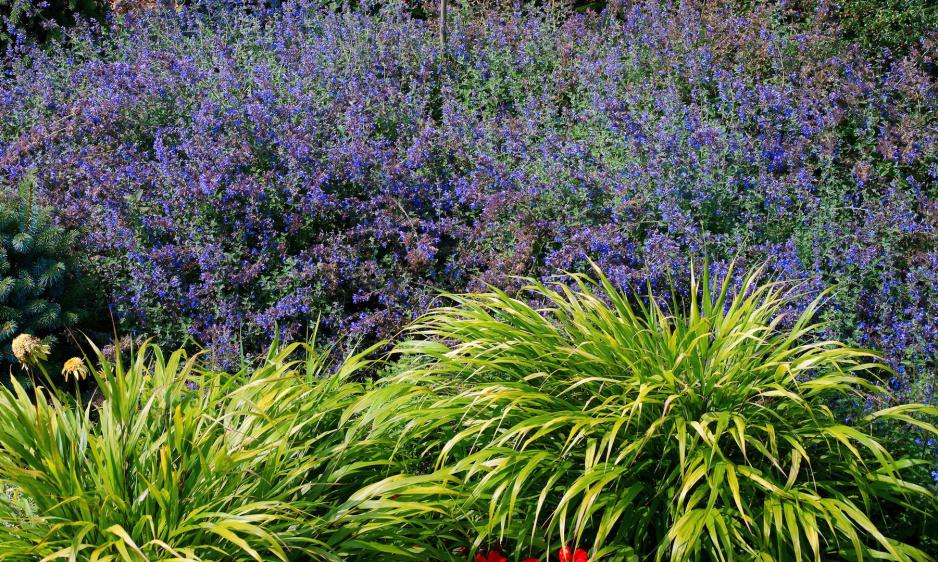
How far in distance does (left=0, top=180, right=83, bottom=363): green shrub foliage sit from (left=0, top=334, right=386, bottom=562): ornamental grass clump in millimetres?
1464

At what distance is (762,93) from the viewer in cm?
509

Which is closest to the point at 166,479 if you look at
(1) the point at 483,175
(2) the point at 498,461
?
(2) the point at 498,461

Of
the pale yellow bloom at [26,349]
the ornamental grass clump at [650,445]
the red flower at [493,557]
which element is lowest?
the red flower at [493,557]

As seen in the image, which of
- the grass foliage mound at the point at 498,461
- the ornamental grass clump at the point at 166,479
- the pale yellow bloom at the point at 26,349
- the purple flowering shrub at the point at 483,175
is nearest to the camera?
the ornamental grass clump at the point at 166,479

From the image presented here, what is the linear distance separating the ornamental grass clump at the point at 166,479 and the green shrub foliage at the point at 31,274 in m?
1.46

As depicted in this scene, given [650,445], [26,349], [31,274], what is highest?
[26,349]

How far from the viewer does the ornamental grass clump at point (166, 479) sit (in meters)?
2.31

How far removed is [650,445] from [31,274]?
3.36 meters

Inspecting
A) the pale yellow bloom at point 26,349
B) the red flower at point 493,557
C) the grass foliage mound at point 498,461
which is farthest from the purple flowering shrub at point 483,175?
the red flower at point 493,557

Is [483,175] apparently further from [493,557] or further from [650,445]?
[493,557]

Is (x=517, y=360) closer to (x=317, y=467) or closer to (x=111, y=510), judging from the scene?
(x=317, y=467)

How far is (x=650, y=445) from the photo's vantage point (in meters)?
2.95

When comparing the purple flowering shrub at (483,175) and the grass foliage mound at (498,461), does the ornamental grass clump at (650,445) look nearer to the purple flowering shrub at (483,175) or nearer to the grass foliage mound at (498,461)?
the grass foliage mound at (498,461)

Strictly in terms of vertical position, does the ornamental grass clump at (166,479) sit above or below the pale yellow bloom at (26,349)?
below
